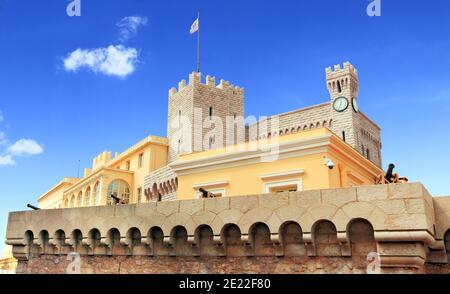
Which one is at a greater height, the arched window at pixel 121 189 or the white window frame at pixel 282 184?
the arched window at pixel 121 189

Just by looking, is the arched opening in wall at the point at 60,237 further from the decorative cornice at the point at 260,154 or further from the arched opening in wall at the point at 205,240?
the decorative cornice at the point at 260,154

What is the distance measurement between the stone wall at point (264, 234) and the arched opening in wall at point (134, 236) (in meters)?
0.03

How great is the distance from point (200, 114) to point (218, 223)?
38.8 metres

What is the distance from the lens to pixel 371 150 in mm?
59281

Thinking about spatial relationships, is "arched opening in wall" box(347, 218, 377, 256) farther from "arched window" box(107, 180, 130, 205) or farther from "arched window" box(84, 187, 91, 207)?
"arched window" box(84, 187, 91, 207)

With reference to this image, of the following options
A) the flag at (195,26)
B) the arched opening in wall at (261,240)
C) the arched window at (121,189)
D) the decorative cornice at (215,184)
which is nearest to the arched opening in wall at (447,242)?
the arched opening in wall at (261,240)

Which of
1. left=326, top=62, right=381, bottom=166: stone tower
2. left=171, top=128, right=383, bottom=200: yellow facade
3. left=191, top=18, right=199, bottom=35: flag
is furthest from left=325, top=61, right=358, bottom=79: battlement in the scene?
left=171, top=128, right=383, bottom=200: yellow facade

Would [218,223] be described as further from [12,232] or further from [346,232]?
[12,232]

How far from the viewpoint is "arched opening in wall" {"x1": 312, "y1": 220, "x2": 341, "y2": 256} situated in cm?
1009

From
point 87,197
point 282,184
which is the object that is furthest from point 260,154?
point 87,197

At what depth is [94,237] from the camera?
42.9ft

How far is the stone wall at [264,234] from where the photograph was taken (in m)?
9.46

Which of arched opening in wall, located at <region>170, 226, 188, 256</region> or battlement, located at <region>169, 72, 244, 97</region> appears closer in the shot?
arched opening in wall, located at <region>170, 226, 188, 256</region>

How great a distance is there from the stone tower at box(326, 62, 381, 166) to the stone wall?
141 ft
